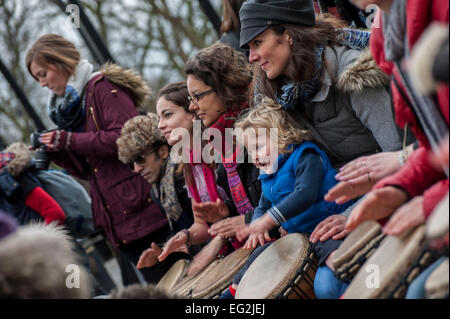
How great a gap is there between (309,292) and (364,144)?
628 millimetres

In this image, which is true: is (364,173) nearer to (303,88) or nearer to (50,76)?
(303,88)

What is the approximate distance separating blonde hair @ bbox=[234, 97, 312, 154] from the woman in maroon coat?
1.21 metres

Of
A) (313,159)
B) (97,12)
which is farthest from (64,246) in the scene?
(97,12)

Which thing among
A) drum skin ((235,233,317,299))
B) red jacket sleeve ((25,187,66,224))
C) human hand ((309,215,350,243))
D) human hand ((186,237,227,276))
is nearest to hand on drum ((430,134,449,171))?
human hand ((309,215,350,243))

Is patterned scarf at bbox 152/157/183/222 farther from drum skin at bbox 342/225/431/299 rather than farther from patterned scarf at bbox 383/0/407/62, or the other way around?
patterned scarf at bbox 383/0/407/62

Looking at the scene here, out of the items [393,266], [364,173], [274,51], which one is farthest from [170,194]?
[393,266]

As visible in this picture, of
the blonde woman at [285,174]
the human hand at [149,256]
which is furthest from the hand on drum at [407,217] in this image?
the human hand at [149,256]

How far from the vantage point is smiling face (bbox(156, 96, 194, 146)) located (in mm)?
2842

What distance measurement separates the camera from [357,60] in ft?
6.81

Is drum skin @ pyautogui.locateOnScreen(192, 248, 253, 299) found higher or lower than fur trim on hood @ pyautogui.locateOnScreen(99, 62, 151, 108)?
lower

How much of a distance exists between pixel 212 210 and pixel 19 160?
67.4 inches

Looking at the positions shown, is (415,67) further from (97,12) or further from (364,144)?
(97,12)

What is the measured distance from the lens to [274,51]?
7.21ft

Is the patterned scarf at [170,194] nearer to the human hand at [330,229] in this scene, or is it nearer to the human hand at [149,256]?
the human hand at [149,256]
